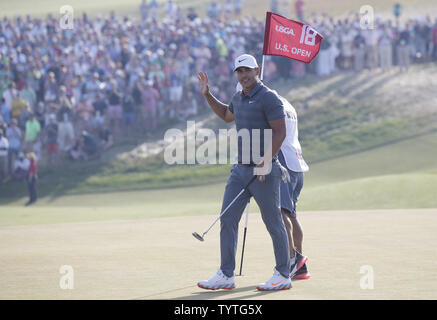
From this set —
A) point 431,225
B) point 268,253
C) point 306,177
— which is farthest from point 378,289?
point 306,177

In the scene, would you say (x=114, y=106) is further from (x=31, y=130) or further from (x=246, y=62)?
(x=246, y=62)

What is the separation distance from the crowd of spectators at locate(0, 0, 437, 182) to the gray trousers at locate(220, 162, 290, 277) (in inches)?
701

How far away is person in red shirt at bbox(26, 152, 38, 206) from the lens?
23.0 m

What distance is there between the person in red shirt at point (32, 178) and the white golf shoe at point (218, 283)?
16.2 metres

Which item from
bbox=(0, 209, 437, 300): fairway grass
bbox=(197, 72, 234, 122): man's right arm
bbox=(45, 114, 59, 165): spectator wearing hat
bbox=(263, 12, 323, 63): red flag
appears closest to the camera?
bbox=(0, 209, 437, 300): fairway grass

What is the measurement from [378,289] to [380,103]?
2500 cm

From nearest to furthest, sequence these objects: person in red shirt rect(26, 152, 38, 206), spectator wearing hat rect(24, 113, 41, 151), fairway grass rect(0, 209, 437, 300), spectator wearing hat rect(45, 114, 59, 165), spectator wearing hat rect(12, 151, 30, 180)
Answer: fairway grass rect(0, 209, 437, 300), person in red shirt rect(26, 152, 38, 206), spectator wearing hat rect(12, 151, 30, 180), spectator wearing hat rect(24, 113, 41, 151), spectator wearing hat rect(45, 114, 59, 165)

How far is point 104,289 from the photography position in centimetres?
754

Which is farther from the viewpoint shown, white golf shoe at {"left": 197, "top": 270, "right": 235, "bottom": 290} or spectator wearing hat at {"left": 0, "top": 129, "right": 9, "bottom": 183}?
spectator wearing hat at {"left": 0, "top": 129, "right": 9, "bottom": 183}


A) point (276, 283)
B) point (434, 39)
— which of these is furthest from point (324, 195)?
point (434, 39)

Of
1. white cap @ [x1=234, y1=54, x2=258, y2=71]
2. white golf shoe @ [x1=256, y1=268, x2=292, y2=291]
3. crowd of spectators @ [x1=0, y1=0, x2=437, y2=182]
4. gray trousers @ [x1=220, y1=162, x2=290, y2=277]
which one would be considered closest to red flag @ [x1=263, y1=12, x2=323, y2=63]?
white cap @ [x1=234, y1=54, x2=258, y2=71]
